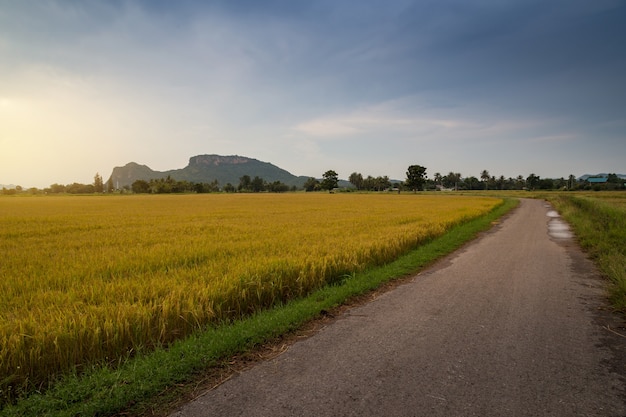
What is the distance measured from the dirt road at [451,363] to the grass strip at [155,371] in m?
0.53

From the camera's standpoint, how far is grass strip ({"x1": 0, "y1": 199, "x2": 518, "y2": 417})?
332 cm

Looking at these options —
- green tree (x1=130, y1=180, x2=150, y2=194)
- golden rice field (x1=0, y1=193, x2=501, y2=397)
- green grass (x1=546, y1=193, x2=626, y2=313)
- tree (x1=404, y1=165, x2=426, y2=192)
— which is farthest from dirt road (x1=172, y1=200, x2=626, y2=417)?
green tree (x1=130, y1=180, x2=150, y2=194)

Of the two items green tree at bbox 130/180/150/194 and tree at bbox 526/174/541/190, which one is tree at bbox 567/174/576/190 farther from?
green tree at bbox 130/180/150/194

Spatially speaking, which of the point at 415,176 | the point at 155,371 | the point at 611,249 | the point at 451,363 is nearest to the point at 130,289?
the point at 155,371

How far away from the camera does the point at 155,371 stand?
3.90 m

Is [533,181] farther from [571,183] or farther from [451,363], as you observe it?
[451,363]

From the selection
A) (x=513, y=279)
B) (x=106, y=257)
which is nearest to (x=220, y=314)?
(x=106, y=257)

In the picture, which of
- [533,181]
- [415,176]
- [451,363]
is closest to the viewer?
[451,363]

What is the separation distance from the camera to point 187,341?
4.66 m

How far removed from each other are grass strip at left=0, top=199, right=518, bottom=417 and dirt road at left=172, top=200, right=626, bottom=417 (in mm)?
531

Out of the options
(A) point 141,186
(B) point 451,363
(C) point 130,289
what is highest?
(A) point 141,186

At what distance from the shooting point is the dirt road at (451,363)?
10.8ft

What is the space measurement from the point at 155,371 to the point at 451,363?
3692mm

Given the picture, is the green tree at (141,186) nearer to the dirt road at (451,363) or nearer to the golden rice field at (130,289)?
the golden rice field at (130,289)
